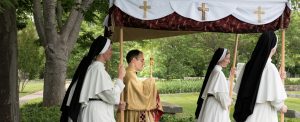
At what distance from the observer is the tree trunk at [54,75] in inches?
591

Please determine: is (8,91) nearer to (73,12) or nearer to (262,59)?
(262,59)

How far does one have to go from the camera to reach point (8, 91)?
8484mm

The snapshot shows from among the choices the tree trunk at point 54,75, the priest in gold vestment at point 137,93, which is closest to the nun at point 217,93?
the priest in gold vestment at point 137,93

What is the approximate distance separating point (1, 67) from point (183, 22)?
121 inches

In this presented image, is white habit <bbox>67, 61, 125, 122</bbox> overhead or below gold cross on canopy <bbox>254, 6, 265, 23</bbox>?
below

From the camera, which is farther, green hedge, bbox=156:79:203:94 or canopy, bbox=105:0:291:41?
green hedge, bbox=156:79:203:94

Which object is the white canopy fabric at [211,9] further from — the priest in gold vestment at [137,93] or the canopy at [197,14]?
the priest in gold vestment at [137,93]

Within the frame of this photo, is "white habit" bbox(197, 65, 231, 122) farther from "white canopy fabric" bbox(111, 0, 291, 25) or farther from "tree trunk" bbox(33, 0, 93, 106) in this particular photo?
"tree trunk" bbox(33, 0, 93, 106)

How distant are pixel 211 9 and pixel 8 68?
11.2ft

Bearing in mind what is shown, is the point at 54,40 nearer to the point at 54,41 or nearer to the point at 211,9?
the point at 54,41

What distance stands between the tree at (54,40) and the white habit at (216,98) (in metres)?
6.98

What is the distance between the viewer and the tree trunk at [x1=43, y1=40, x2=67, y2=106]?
49.3ft

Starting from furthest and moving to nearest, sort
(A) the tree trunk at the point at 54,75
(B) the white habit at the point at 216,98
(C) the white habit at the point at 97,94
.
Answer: (A) the tree trunk at the point at 54,75
(B) the white habit at the point at 216,98
(C) the white habit at the point at 97,94

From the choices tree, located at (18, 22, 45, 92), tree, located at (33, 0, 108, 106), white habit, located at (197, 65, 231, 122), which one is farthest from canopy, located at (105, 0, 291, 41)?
tree, located at (18, 22, 45, 92)
